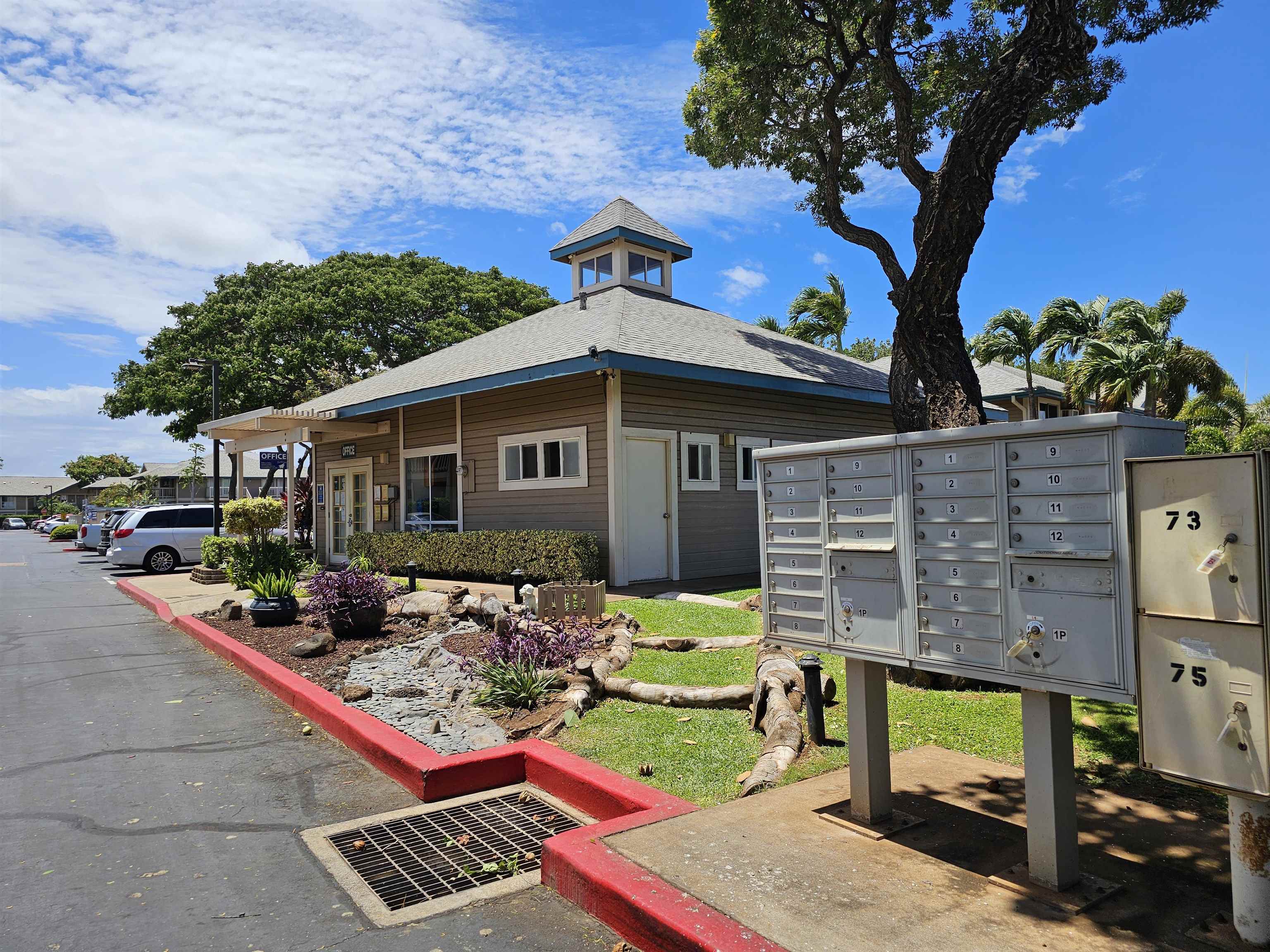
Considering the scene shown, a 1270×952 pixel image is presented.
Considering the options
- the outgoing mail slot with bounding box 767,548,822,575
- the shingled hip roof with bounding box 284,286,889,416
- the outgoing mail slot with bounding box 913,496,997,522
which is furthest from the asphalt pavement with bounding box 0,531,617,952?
the shingled hip roof with bounding box 284,286,889,416

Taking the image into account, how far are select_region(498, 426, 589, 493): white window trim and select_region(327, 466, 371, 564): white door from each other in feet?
17.9

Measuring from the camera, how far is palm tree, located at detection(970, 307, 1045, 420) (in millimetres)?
24719

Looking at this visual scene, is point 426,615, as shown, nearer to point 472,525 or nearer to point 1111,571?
point 472,525

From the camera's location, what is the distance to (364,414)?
1917 centimetres

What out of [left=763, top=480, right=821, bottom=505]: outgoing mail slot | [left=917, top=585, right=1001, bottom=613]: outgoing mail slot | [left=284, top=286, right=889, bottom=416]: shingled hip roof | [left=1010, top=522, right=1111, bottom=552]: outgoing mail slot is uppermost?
[left=284, top=286, right=889, bottom=416]: shingled hip roof

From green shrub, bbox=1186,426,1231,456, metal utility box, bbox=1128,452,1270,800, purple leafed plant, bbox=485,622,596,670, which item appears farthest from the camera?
green shrub, bbox=1186,426,1231,456

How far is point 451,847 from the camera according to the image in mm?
4449

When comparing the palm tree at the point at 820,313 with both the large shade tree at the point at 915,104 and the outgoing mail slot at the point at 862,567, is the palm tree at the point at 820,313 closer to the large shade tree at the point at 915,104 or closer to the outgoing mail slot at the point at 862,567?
the large shade tree at the point at 915,104

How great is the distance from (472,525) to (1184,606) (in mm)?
14186

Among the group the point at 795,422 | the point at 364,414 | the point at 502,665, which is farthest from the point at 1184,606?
the point at 364,414

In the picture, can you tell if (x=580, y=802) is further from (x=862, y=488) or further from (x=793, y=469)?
(x=862, y=488)

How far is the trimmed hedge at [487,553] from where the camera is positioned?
12.7 metres

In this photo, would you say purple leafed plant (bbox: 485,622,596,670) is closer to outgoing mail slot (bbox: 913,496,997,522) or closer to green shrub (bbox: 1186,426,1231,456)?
outgoing mail slot (bbox: 913,496,997,522)

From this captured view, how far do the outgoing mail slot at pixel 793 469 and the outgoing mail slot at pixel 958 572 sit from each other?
704 mm
